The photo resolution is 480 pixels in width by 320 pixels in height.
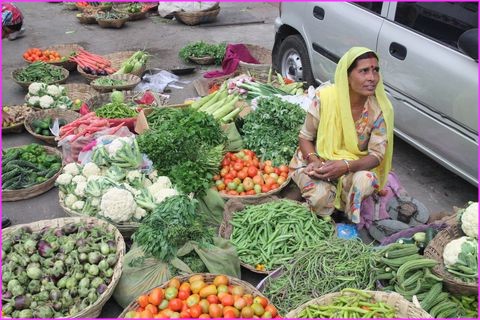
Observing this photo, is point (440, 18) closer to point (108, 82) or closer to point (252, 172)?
point (252, 172)

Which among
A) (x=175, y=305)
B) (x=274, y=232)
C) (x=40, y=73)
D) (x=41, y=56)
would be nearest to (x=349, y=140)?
(x=274, y=232)

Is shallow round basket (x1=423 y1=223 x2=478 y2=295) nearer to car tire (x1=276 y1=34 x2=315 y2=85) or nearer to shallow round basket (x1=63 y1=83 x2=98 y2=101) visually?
car tire (x1=276 y1=34 x2=315 y2=85)

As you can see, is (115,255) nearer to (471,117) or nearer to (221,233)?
(221,233)

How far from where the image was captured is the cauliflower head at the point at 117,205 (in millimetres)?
3666

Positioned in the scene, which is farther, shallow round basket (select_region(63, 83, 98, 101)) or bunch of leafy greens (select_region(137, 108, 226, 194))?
shallow round basket (select_region(63, 83, 98, 101))

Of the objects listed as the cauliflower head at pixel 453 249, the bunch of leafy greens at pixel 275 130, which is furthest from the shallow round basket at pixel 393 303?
the bunch of leafy greens at pixel 275 130

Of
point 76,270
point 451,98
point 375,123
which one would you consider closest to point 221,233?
point 76,270

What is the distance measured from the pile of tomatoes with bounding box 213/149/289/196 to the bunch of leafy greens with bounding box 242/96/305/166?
0.50ft

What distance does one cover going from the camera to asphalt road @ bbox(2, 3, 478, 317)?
4.47m

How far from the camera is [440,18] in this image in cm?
414

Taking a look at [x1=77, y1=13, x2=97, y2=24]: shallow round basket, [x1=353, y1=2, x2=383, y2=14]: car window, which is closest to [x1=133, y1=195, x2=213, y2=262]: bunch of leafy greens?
[x1=353, y1=2, x2=383, y2=14]: car window

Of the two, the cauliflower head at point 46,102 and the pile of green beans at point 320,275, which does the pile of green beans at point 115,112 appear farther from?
the pile of green beans at point 320,275

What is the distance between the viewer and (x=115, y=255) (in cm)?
326

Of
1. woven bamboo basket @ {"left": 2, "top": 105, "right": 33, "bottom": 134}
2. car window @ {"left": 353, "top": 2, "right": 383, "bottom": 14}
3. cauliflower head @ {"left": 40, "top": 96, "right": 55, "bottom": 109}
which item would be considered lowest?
woven bamboo basket @ {"left": 2, "top": 105, "right": 33, "bottom": 134}
